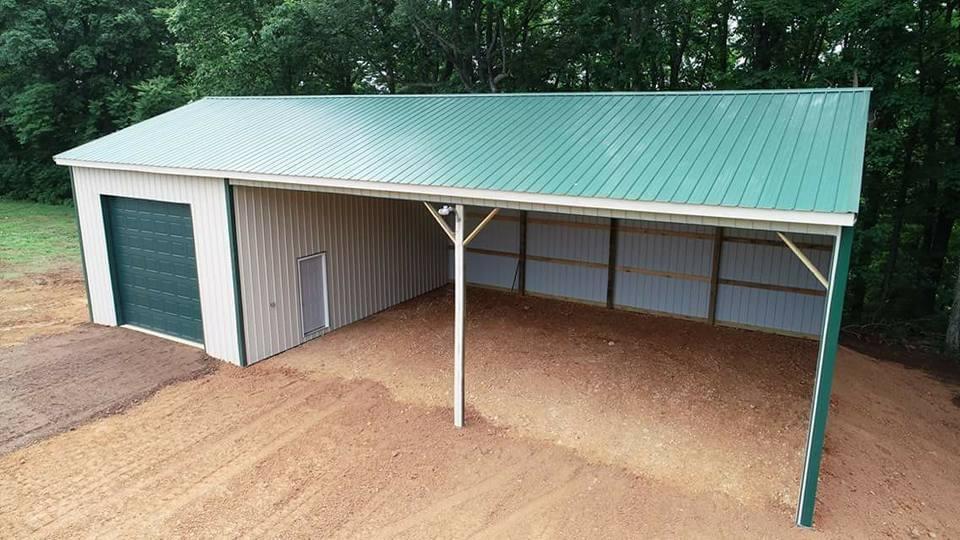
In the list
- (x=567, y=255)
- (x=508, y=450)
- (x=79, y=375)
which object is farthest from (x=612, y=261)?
(x=79, y=375)

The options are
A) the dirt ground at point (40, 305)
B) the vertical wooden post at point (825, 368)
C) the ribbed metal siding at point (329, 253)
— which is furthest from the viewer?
Answer: the dirt ground at point (40, 305)

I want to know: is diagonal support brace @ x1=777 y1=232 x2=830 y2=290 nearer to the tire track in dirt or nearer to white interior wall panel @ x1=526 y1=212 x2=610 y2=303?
the tire track in dirt

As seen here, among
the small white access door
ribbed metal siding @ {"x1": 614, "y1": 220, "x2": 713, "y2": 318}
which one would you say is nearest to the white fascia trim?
the small white access door

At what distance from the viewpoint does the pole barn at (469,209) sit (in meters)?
6.29

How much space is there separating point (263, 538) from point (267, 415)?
2.49m

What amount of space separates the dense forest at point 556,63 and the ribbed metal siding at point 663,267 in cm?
348

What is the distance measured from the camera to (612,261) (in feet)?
39.5

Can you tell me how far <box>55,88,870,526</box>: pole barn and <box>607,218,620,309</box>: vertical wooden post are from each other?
28 millimetres

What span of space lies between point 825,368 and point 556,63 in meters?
14.5

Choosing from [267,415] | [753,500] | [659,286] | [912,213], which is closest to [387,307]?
[267,415]

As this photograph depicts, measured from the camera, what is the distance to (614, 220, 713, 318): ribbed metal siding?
1127cm

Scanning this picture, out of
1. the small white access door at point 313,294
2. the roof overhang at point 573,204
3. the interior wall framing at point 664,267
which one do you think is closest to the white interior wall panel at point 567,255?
the interior wall framing at point 664,267

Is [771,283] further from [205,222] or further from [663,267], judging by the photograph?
[205,222]

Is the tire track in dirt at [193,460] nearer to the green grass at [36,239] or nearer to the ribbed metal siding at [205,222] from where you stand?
the ribbed metal siding at [205,222]
